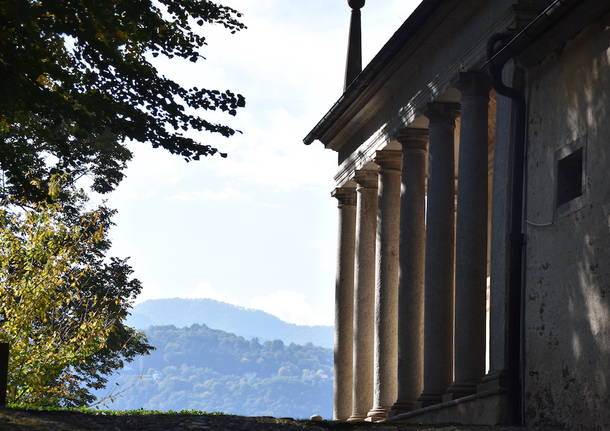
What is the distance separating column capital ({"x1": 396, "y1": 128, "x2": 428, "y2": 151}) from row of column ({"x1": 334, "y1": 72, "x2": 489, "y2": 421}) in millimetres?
29

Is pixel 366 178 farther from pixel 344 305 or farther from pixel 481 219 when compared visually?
pixel 481 219

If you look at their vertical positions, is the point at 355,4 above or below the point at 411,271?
above

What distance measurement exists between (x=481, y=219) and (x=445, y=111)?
13.7 feet

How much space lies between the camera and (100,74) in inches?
816

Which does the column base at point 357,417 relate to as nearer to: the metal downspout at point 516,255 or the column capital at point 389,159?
the column capital at point 389,159

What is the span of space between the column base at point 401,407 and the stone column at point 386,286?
2.00 m

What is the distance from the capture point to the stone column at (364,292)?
35688mm

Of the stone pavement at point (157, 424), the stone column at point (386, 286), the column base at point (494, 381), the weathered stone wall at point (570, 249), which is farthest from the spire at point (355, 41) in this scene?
the stone pavement at point (157, 424)

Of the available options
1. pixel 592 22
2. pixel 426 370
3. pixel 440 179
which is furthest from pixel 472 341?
pixel 592 22

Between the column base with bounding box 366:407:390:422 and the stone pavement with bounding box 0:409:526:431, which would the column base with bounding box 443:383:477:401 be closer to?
the stone pavement with bounding box 0:409:526:431

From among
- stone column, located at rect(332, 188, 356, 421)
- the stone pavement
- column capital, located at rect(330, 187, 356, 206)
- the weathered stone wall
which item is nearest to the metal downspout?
the weathered stone wall

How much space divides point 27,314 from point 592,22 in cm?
1979

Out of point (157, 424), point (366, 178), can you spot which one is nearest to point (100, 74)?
point (157, 424)

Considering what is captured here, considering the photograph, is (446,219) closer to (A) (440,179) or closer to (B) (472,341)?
(A) (440,179)
